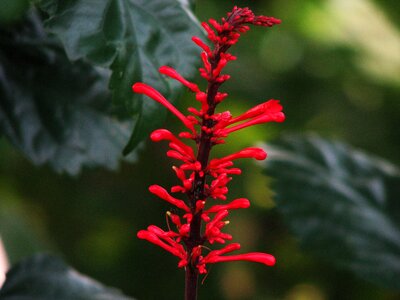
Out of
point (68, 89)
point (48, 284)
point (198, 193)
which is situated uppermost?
point (68, 89)

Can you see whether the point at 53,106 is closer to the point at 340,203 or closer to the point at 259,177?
the point at 340,203

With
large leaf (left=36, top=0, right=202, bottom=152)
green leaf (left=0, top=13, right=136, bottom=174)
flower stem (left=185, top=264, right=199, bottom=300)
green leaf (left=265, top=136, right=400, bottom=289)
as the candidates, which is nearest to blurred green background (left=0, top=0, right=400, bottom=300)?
green leaf (left=265, top=136, right=400, bottom=289)

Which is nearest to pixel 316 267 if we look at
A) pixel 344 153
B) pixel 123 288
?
pixel 123 288

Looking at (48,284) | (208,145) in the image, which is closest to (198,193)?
(208,145)

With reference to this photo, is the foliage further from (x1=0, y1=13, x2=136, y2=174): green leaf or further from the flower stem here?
the flower stem

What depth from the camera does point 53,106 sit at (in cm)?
83

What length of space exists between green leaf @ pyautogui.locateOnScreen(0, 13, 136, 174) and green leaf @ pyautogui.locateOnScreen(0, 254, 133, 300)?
0.39 feet

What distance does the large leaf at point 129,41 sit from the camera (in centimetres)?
60

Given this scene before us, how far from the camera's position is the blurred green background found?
5.34ft

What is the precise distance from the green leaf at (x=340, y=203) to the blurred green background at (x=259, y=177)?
0.48 metres

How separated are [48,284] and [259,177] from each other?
1035mm

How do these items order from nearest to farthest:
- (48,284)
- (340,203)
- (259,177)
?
1. (48,284)
2. (340,203)
3. (259,177)

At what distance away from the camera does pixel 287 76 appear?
6.08ft

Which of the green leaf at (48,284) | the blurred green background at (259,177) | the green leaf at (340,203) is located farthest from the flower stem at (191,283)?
the blurred green background at (259,177)
